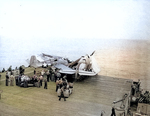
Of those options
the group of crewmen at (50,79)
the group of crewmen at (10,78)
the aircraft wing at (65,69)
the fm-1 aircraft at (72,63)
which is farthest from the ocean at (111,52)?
the group of crewmen at (10,78)

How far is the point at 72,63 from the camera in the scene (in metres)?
4.89

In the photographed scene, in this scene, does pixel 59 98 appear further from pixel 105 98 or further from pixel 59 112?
pixel 105 98

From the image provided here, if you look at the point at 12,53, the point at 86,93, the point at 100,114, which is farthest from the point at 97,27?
the point at 12,53

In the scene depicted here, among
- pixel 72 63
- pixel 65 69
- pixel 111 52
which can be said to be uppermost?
pixel 111 52

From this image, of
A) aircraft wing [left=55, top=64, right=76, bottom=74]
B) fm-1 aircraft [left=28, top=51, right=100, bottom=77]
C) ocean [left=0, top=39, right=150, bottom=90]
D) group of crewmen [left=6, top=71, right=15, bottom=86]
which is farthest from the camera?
group of crewmen [left=6, top=71, right=15, bottom=86]

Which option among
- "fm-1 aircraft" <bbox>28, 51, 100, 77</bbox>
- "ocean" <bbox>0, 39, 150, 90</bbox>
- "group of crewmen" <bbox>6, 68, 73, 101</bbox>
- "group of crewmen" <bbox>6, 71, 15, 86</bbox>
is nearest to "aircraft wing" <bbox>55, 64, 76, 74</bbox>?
"fm-1 aircraft" <bbox>28, 51, 100, 77</bbox>

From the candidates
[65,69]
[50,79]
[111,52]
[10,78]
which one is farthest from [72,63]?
[10,78]

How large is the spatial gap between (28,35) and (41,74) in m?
1.21

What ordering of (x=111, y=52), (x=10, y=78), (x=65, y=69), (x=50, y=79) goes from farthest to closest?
(x=10, y=78) → (x=50, y=79) → (x=65, y=69) → (x=111, y=52)

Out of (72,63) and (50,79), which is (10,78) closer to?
(50,79)

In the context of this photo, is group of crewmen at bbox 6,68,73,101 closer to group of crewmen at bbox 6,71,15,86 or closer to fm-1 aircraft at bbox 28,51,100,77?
group of crewmen at bbox 6,71,15,86

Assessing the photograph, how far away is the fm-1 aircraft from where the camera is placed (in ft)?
15.6

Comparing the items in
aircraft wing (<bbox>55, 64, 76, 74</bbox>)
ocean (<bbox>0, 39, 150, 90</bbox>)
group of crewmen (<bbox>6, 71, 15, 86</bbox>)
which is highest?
ocean (<bbox>0, 39, 150, 90</bbox>)

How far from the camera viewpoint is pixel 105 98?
4316 mm
